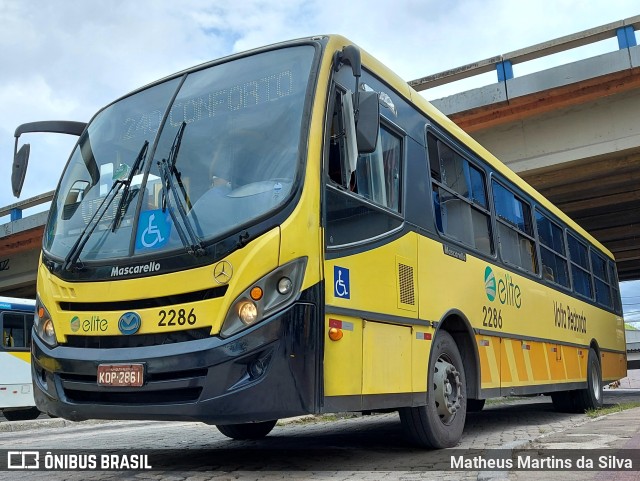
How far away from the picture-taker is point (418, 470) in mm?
4523

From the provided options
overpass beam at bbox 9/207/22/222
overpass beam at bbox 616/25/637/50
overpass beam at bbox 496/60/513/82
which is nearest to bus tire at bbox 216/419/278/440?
overpass beam at bbox 496/60/513/82

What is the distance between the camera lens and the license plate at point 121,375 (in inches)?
160

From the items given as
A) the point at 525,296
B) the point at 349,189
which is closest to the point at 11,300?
the point at 525,296

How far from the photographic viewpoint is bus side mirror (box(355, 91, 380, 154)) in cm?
455

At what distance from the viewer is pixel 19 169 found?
575 centimetres

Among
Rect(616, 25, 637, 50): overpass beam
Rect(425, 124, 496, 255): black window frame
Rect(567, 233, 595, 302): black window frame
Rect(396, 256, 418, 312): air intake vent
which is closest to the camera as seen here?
Rect(396, 256, 418, 312): air intake vent

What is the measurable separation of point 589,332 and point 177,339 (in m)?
9.18

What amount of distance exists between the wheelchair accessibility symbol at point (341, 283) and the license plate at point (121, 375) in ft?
4.30

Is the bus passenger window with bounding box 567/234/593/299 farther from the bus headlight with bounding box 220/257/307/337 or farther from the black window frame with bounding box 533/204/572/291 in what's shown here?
the bus headlight with bounding box 220/257/307/337

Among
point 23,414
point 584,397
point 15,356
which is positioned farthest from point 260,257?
point 23,414

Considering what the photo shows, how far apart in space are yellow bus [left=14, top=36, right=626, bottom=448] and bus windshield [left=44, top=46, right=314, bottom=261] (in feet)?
0.05

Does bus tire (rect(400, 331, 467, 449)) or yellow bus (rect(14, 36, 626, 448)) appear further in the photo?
bus tire (rect(400, 331, 467, 449))

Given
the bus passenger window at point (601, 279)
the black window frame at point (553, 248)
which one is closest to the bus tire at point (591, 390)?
the black window frame at point (553, 248)

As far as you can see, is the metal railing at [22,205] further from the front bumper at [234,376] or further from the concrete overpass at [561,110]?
the front bumper at [234,376]
